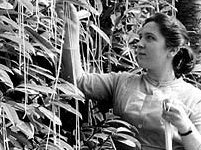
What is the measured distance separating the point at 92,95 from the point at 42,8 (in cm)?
46

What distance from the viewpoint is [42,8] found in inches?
60.6

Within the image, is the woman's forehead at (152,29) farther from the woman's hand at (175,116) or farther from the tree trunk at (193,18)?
the tree trunk at (193,18)

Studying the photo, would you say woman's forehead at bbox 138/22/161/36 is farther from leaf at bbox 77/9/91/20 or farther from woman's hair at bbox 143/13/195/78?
leaf at bbox 77/9/91/20

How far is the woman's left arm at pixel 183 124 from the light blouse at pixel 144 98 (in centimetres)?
9

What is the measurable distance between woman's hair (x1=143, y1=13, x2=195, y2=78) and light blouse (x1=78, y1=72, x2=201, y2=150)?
0.24 ft

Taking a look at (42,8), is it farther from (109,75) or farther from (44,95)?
(109,75)

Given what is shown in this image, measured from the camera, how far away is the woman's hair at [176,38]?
185 cm

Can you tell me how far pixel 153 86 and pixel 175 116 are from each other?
0.28m

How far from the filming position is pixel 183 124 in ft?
5.44

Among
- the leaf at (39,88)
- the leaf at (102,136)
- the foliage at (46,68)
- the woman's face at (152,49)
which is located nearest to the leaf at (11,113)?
the foliage at (46,68)

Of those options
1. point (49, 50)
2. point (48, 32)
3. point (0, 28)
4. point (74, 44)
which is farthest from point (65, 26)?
point (0, 28)

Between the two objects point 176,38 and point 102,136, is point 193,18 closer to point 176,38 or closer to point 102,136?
point 176,38

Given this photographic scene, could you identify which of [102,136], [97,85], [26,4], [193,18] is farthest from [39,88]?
[193,18]

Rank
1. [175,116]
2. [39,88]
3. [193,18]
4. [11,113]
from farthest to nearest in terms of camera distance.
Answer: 1. [193,18]
2. [175,116]
3. [39,88]
4. [11,113]
